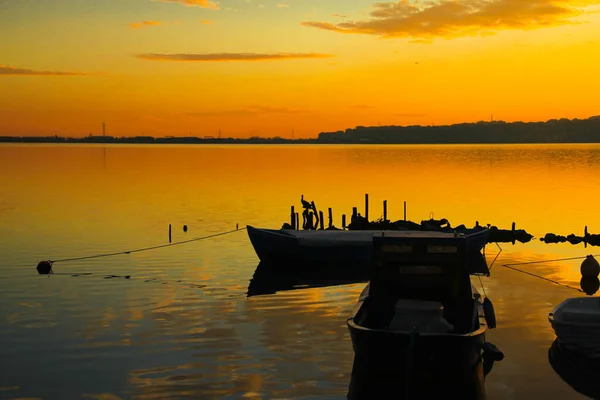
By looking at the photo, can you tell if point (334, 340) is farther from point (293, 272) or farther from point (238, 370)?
point (293, 272)

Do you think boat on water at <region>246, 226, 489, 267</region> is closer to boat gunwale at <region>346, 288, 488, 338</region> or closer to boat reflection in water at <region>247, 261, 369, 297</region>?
boat reflection in water at <region>247, 261, 369, 297</region>

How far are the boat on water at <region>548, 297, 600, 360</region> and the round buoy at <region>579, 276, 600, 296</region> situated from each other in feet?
46.1

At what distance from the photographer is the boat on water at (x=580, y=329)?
23016 millimetres

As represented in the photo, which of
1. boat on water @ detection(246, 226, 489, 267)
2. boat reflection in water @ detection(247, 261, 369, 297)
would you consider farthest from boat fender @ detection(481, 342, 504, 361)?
boat on water @ detection(246, 226, 489, 267)

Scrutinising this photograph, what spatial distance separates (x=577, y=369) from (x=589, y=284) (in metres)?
17.3

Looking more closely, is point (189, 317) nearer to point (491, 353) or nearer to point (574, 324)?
point (491, 353)

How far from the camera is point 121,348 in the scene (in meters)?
25.1

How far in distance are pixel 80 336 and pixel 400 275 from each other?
477 inches

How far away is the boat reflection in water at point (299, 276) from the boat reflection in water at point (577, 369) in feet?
51.8

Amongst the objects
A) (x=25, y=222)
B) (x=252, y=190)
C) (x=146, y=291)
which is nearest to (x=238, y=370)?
(x=146, y=291)

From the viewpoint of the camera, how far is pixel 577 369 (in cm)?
2295

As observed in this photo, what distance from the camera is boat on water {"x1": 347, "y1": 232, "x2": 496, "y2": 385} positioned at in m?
20.1

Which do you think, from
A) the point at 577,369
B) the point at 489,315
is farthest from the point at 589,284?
the point at 577,369

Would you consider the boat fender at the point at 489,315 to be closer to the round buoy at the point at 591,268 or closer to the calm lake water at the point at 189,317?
the calm lake water at the point at 189,317
